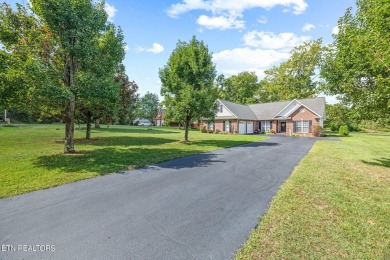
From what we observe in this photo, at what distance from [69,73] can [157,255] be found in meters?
11.3

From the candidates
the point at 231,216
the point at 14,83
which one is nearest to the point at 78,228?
the point at 231,216

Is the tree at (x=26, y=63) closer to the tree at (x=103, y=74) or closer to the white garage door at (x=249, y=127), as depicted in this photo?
the tree at (x=103, y=74)

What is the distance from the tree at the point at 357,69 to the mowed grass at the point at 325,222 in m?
3.43

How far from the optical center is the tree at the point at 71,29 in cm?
955

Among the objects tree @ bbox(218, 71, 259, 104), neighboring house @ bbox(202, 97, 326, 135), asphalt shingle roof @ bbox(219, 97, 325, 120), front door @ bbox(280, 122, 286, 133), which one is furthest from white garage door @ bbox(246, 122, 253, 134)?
tree @ bbox(218, 71, 259, 104)

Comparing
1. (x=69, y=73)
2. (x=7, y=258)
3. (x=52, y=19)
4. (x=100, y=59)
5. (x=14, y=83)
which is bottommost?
(x=7, y=258)

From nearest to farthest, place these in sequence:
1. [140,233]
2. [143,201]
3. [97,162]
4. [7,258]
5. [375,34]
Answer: [7,258], [140,233], [143,201], [375,34], [97,162]

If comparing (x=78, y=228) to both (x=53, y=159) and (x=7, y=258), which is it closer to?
(x=7, y=258)

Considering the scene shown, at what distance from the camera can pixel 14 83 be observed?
26.2 ft

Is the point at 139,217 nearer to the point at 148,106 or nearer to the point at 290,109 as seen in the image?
the point at 290,109

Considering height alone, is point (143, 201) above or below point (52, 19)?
below

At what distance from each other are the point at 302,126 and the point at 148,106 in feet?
196

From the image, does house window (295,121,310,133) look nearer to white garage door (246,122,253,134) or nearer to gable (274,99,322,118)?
gable (274,99,322,118)

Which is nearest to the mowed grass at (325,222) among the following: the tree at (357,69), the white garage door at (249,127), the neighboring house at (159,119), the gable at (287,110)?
the tree at (357,69)
